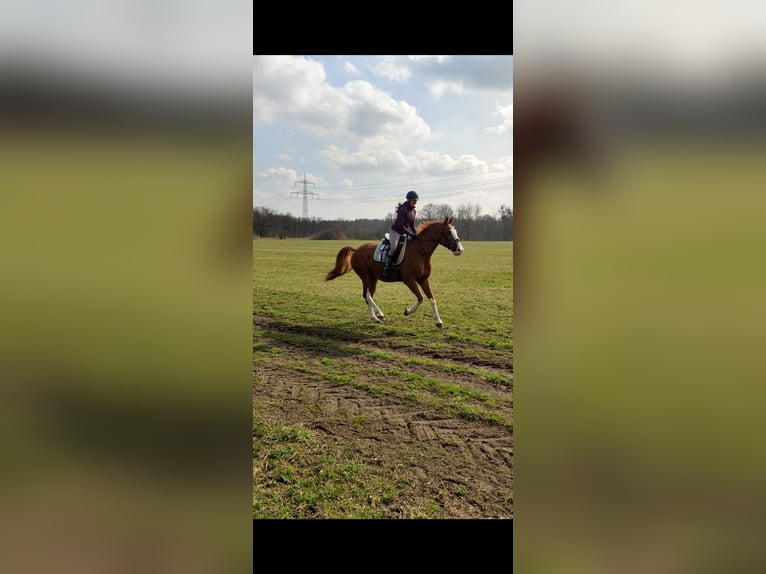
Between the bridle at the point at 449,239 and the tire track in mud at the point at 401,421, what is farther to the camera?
the bridle at the point at 449,239

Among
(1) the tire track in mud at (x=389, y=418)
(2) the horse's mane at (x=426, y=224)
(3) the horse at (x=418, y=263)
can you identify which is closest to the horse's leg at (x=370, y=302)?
(3) the horse at (x=418, y=263)

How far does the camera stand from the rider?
7.85m

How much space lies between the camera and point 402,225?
316 inches

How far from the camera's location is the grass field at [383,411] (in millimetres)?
3486

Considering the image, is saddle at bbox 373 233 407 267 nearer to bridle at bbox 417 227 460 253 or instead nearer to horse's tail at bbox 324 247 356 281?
bridle at bbox 417 227 460 253

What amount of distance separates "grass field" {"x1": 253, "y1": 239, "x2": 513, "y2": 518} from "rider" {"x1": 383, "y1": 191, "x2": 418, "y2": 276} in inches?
57.9

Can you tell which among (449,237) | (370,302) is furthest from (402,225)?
(370,302)
